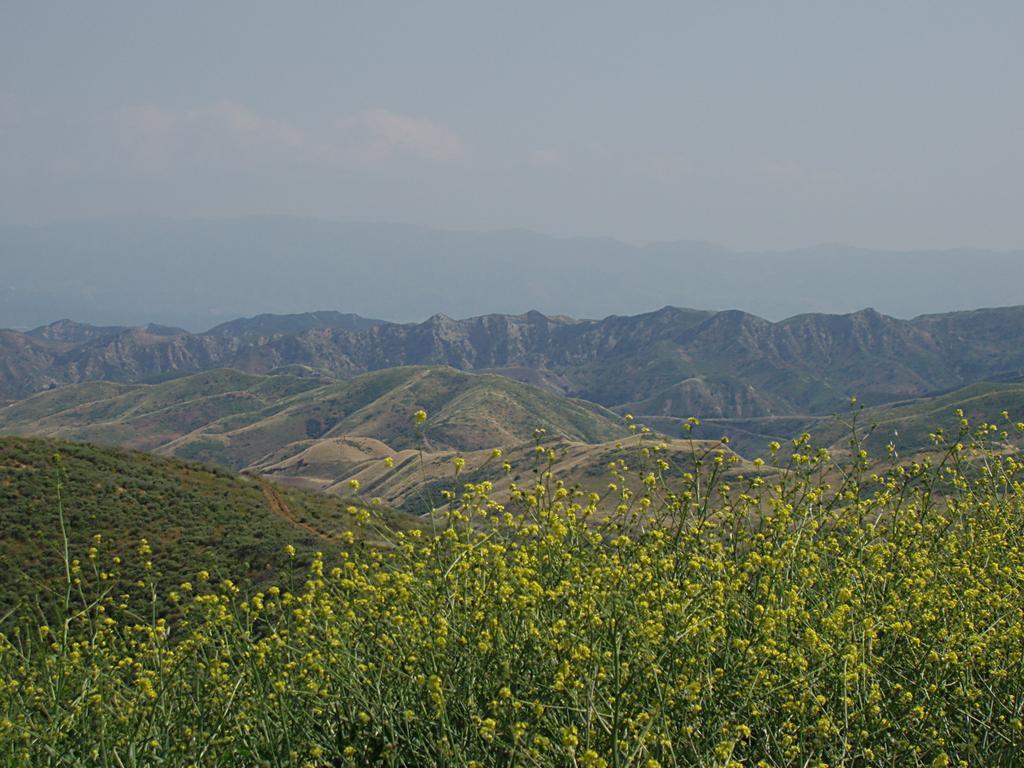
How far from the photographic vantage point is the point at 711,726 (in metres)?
4.83

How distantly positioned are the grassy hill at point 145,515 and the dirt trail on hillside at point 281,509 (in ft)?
0.33

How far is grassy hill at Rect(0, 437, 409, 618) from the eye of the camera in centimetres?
2884

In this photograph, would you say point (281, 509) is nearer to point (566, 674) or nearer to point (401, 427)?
point (566, 674)

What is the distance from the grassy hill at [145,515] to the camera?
28.8 metres

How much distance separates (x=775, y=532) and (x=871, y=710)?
2606 millimetres

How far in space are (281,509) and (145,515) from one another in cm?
989

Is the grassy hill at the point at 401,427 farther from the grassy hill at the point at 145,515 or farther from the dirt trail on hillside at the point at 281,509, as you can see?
the grassy hill at the point at 145,515

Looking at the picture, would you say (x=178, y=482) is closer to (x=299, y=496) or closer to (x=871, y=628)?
(x=299, y=496)

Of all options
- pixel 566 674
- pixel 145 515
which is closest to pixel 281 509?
pixel 145 515

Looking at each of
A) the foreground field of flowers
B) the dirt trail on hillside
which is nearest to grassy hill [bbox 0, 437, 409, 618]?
the dirt trail on hillside

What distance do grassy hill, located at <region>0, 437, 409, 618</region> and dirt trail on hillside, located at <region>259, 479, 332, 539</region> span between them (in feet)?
0.33

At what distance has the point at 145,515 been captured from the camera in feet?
116

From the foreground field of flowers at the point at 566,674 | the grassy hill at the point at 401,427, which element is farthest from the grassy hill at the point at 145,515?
the grassy hill at the point at 401,427

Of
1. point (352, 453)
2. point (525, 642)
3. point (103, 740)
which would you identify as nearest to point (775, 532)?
point (525, 642)
